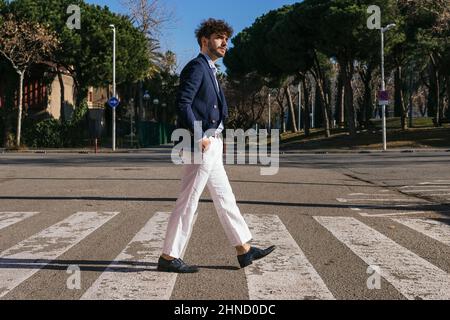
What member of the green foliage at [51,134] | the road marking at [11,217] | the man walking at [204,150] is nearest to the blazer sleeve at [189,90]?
the man walking at [204,150]

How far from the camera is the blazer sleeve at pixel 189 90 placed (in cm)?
471

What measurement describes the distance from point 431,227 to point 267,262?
3085 millimetres

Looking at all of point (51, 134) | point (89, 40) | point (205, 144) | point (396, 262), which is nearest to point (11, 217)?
point (205, 144)

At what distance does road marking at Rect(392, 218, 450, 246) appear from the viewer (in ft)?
22.1

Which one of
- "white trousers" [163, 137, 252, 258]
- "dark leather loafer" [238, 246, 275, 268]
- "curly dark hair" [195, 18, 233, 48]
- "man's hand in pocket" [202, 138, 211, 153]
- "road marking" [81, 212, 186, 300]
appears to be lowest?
"road marking" [81, 212, 186, 300]

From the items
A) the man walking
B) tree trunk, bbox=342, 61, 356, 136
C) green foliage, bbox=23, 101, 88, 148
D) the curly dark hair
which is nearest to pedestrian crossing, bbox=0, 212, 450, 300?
the man walking

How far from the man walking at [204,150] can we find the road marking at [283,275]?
0.83 feet

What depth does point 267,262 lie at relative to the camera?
212 inches

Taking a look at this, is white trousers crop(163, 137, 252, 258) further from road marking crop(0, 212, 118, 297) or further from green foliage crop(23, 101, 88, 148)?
green foliage crop(23, 101, 88, 148)

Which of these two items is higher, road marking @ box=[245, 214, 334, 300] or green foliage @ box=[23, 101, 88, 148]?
green foliage @ box=[23, 101, 88, 148]

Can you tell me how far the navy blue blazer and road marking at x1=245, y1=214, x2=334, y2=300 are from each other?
130 centimetres

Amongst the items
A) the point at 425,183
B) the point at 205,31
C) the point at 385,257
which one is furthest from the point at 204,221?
the point at 425,183

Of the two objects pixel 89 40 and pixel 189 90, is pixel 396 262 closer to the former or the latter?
pixel 189 90
